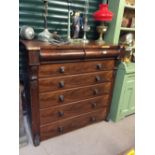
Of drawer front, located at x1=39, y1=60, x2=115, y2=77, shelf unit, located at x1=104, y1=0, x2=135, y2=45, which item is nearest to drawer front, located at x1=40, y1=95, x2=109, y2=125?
drawer front, located at x1=39, y1=60, x2=115, y2=77

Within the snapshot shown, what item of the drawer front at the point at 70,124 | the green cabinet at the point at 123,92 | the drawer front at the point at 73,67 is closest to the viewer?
the drawer front at the point at 73,67

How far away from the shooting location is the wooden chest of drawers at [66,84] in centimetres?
142

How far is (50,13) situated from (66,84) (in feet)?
2.86

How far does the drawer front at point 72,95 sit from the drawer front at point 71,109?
6cm

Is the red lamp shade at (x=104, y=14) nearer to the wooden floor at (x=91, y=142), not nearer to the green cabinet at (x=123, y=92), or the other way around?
the green cabinet at (x=123, y=92)

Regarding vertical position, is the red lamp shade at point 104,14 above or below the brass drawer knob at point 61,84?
above

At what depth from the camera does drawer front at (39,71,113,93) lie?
1.50 meters

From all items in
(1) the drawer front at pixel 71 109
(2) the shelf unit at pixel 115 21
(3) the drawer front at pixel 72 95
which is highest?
(2) the shelf unit at pixel 115 21

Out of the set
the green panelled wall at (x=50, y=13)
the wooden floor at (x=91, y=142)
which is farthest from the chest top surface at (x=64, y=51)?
the wooden floor at (x=91, y=142)

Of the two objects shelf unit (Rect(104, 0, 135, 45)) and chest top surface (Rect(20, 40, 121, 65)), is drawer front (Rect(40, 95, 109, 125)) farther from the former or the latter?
shelf unit (Rect(104, 0, 135, 45))

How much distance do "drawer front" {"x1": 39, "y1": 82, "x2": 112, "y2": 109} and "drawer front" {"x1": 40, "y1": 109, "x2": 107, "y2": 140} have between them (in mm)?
255
